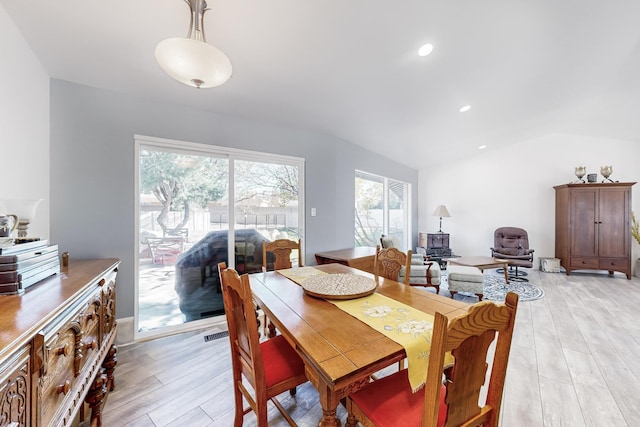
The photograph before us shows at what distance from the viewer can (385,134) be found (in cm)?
418

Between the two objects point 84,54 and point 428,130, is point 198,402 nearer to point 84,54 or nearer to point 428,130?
point 84,54

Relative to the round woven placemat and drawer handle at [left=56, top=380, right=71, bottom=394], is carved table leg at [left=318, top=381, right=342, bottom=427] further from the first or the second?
drawer handle at [left=56, top=380, right=71, bottom=394]

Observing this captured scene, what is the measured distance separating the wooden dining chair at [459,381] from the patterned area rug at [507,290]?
3523mm

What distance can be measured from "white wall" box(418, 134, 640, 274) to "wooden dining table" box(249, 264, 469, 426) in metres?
5.68

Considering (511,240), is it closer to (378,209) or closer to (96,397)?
(378,209)

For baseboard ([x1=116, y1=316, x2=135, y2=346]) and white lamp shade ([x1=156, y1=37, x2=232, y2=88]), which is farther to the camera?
baseboard ([x1=116, y1=316, x2=135, y2=346])

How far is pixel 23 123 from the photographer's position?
1751 mm

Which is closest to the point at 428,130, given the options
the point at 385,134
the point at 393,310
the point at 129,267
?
the point at 385,134

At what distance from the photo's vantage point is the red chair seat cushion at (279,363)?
1.33m

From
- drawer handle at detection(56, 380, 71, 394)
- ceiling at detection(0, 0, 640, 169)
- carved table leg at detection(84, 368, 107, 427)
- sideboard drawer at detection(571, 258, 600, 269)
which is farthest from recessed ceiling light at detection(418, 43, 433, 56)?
sideboard drawer at detection(571, 258, 600, 269)

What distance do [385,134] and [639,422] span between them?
3.74 meters

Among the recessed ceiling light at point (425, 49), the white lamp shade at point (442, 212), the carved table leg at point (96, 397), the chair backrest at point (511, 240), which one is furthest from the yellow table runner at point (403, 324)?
the white lamp shade at point (442, 212)

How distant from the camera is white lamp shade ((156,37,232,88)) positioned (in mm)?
1248

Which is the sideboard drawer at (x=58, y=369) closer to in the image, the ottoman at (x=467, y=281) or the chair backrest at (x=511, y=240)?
the ottoman at (x=467, y=281)
